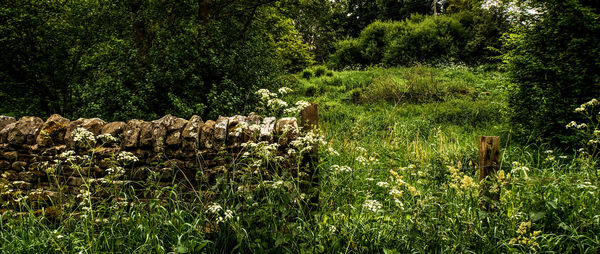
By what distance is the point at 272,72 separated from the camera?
8.76 metres

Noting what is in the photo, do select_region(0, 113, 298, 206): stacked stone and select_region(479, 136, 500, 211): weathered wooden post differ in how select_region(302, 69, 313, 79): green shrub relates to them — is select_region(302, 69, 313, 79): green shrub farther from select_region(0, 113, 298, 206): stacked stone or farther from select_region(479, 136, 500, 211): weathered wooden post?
select_region(479, 136, 500, 211): weathered wooden post

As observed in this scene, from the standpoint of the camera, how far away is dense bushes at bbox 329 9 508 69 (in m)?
19.3

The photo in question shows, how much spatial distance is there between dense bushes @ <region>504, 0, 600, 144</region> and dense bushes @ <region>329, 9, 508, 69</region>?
13.7 m

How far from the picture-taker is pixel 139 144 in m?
3.53

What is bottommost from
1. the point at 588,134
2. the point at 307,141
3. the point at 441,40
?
the point at 441,40

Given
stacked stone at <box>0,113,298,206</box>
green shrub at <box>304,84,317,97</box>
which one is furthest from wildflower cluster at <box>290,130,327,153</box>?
green shrub at <box>304,84,317,97</box>

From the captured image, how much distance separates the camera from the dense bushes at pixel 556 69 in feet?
17.2

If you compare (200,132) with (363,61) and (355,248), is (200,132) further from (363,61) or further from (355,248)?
(363,61)

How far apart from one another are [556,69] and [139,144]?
692cm

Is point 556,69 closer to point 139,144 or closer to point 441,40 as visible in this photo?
point 139,144

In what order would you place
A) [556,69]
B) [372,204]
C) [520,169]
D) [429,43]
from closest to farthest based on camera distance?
[372,204]
[520,169]
[556,69]
[429,43]

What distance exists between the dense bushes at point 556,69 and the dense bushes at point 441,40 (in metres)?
13.7

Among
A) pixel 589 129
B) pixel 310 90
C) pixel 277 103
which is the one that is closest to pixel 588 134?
pixel 589 129

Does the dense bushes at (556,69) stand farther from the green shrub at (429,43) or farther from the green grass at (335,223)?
the green shrub at (429,43)
